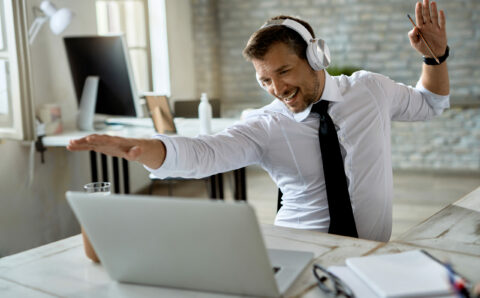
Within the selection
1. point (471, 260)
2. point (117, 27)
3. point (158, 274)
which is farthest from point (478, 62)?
point (158, 274)

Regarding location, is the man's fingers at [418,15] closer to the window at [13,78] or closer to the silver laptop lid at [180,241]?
the silver laptop lid at [180,241]

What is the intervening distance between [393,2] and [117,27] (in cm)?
269

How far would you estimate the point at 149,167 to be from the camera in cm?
127

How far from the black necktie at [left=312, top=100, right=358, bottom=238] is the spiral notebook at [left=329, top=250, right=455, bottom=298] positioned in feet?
1.80

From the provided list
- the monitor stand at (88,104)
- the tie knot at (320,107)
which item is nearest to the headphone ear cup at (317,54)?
the tie knot at (320,107)

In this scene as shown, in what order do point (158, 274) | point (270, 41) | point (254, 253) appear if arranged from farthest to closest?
point (270, 41) < point (158, 274) < point (254, 253)

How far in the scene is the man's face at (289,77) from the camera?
1482 mm

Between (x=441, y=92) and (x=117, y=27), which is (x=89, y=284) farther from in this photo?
(x=117, y=27)

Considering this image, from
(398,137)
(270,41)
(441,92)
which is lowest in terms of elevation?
(398,137)

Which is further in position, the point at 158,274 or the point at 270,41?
the point at 270,41

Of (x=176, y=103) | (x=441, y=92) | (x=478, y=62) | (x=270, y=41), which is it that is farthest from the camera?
(x=478, y=62)

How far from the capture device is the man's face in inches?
58.4

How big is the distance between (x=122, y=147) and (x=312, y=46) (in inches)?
26.1

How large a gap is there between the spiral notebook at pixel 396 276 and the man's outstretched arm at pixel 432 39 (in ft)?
3.16
